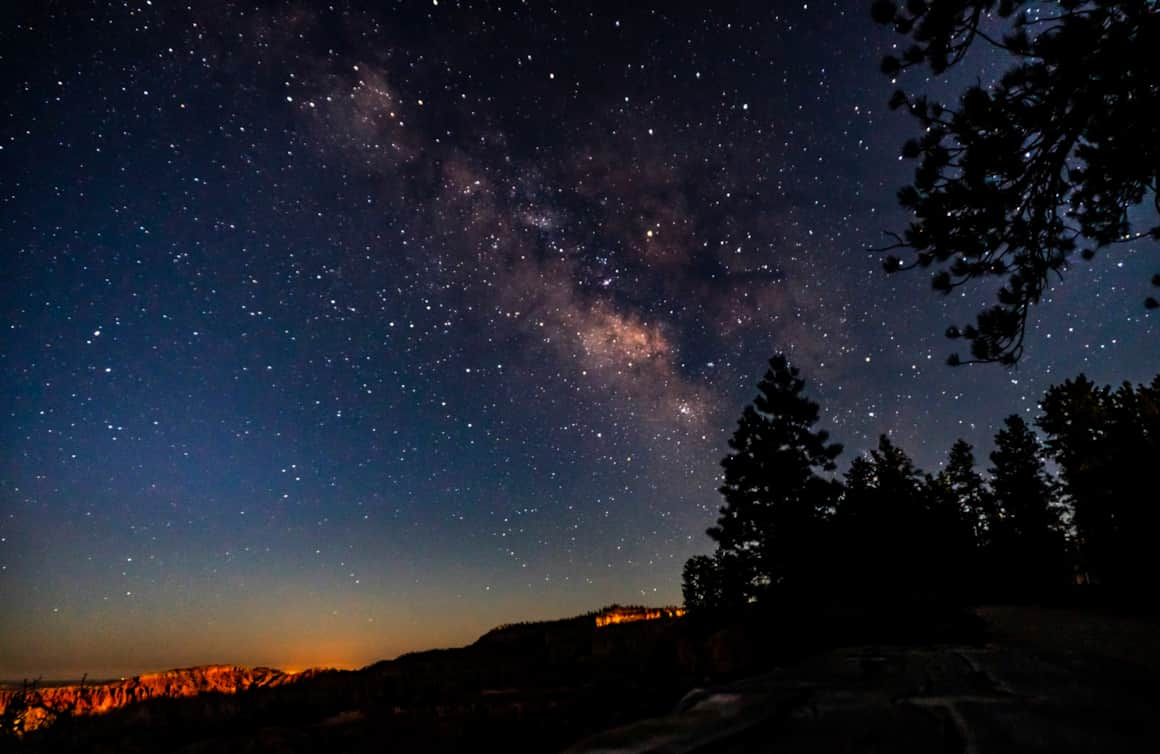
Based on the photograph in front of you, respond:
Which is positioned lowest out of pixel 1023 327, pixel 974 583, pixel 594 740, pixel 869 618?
pixel 974 583

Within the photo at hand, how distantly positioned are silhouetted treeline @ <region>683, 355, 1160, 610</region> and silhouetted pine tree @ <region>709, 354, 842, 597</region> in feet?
0.16

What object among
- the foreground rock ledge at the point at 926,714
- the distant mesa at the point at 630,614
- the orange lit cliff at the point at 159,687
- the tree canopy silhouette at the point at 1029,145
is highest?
the tree canopy silhouette at the point at 1029,145

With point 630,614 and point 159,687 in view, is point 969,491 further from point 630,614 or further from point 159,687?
point 159,687

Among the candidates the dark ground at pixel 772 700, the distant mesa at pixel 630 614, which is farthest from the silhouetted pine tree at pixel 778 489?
the distant mesa at pixel 630 614

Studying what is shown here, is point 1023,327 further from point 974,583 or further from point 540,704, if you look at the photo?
point 974,583

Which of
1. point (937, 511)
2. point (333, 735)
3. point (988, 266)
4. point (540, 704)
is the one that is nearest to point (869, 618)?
point (540, 704)

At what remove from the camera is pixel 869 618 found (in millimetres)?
10711

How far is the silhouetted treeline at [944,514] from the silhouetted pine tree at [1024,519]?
75 mm

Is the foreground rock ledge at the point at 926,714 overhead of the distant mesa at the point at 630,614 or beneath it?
overhead

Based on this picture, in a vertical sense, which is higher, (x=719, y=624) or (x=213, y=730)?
(x=719, y=624)

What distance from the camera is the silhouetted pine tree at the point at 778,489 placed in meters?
21.9

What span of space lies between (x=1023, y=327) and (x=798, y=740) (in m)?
6.08

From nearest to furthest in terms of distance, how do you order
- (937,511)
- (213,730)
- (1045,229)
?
(1045,229), (213,730), (937,511)

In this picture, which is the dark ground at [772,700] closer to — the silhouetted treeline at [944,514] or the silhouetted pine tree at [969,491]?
the silhouetted treeline at [944,514]
